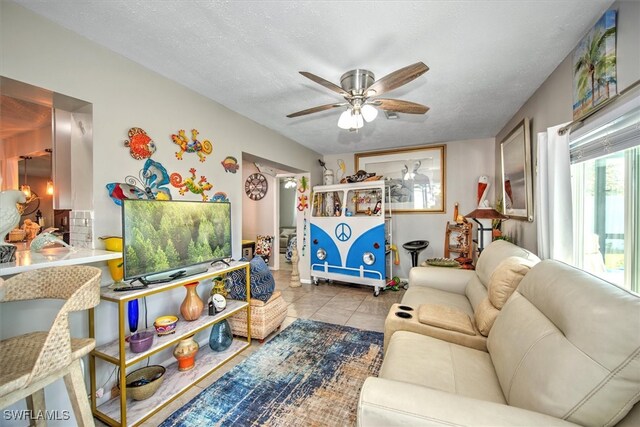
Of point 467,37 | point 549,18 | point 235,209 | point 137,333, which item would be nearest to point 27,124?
point 235,209

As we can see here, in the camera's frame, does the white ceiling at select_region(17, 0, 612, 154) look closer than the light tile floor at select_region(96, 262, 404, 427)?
Yes

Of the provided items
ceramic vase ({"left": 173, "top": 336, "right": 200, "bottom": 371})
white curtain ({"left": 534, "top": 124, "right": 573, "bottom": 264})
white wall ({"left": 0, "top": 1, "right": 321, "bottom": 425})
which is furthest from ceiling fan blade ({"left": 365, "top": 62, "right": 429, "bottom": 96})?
ceramic vase ({"left": 173, "top": 336, "right": 200, "bottom": 371})

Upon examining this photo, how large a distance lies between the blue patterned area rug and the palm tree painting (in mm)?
2227

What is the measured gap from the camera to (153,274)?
1.66 metres

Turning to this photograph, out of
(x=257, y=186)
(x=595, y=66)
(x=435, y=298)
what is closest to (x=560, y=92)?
(x=595, y=66)

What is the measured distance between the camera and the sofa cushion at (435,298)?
209 centimetres

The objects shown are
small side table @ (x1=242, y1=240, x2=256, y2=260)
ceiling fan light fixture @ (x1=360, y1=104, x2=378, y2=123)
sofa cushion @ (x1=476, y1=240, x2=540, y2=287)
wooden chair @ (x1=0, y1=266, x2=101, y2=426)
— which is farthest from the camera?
small side table @ (x1=242, y1=240, x2=256, y2=260)

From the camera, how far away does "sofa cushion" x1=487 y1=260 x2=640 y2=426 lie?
2.41 ft

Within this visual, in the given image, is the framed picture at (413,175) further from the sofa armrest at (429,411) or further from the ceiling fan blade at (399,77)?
the sofa armrest at (429,411)

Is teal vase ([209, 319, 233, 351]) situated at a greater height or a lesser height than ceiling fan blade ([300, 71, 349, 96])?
lesser

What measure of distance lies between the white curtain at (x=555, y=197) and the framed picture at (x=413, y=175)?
2.23 metres

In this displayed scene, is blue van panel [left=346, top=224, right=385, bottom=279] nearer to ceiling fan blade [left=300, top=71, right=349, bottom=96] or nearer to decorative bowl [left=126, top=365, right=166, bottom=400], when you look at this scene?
ceiling fan blade [left=300, top=71, right=349, bottom=96]

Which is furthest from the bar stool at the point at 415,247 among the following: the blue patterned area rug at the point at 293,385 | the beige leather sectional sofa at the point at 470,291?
the blue patterned area rug at the point at 293,385

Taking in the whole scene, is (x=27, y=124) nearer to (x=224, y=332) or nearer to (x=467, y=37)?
(x=224, y=332)
